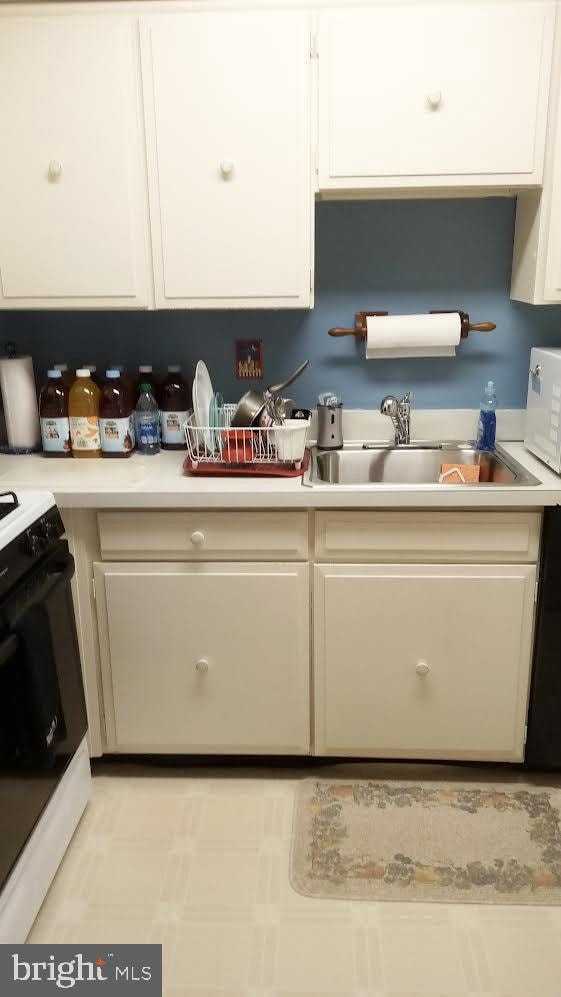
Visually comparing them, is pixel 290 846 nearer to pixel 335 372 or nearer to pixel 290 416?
pixel 290 416

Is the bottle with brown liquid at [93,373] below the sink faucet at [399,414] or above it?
above

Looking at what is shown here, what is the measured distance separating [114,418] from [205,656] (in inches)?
29.4

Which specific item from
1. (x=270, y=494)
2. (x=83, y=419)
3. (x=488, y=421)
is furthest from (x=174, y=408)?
(x=488, y=421)

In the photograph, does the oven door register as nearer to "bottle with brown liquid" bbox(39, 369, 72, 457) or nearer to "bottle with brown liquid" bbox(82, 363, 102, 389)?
"bottle with brown liquid" bbox(39, 369, 72, 457)

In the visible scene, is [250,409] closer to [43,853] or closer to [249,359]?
[249,359]

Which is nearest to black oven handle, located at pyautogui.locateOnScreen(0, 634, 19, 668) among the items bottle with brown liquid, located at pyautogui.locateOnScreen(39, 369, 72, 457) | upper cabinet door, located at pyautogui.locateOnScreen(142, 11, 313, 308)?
bottle with brown liquid, located at pyautogui.locateOnScreen(39, 369, 72, 457)

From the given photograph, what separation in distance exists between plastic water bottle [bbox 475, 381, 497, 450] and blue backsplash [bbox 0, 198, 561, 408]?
3.7 inches

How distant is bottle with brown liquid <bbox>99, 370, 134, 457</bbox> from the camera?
2307 mm

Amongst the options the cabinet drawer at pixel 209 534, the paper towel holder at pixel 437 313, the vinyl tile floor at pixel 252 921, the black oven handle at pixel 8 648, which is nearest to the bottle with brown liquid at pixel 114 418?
the cabinet drawer at pixel 209 534

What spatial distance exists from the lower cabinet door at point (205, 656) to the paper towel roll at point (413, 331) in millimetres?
733

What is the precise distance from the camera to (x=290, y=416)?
2.34m

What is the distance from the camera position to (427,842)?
2.00m

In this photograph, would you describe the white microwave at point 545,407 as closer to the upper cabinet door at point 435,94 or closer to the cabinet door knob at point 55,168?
the upper cabinet door at point 435,94

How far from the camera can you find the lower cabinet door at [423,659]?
205 centimetres
